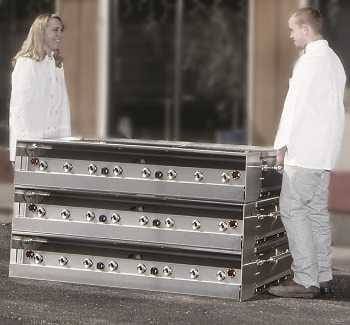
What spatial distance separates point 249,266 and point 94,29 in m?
10.0

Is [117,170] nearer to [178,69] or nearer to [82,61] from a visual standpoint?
[178,69]

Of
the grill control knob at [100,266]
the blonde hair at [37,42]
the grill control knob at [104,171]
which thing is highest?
the blonde hair at [37,42]

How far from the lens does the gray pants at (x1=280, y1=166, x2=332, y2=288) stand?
878 centimetres

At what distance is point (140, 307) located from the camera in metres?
8.45

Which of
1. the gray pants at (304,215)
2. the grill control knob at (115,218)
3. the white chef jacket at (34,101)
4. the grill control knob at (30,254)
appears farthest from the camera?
the white chef jacket at (34,101)

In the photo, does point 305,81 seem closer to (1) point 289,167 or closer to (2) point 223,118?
(1) point 289,167

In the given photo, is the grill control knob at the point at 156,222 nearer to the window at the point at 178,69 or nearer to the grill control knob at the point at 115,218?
the grill control knob at the point at 115,218

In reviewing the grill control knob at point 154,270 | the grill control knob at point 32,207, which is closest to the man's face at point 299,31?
the grill control knob at point 154,270

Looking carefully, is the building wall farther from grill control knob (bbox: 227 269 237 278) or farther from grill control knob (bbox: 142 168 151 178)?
grill control knob (bbox: 227 269 237 278)

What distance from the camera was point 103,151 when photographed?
900 centimetres

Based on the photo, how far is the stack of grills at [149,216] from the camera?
8695 mm

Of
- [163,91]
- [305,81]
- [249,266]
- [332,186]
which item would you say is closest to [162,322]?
[249,266]

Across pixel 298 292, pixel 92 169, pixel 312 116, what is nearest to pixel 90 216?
pixel 92 169

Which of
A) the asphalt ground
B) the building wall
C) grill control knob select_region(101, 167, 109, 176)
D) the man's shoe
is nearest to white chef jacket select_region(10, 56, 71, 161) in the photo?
grill control knob select_region(101, 167, 109, 176)
